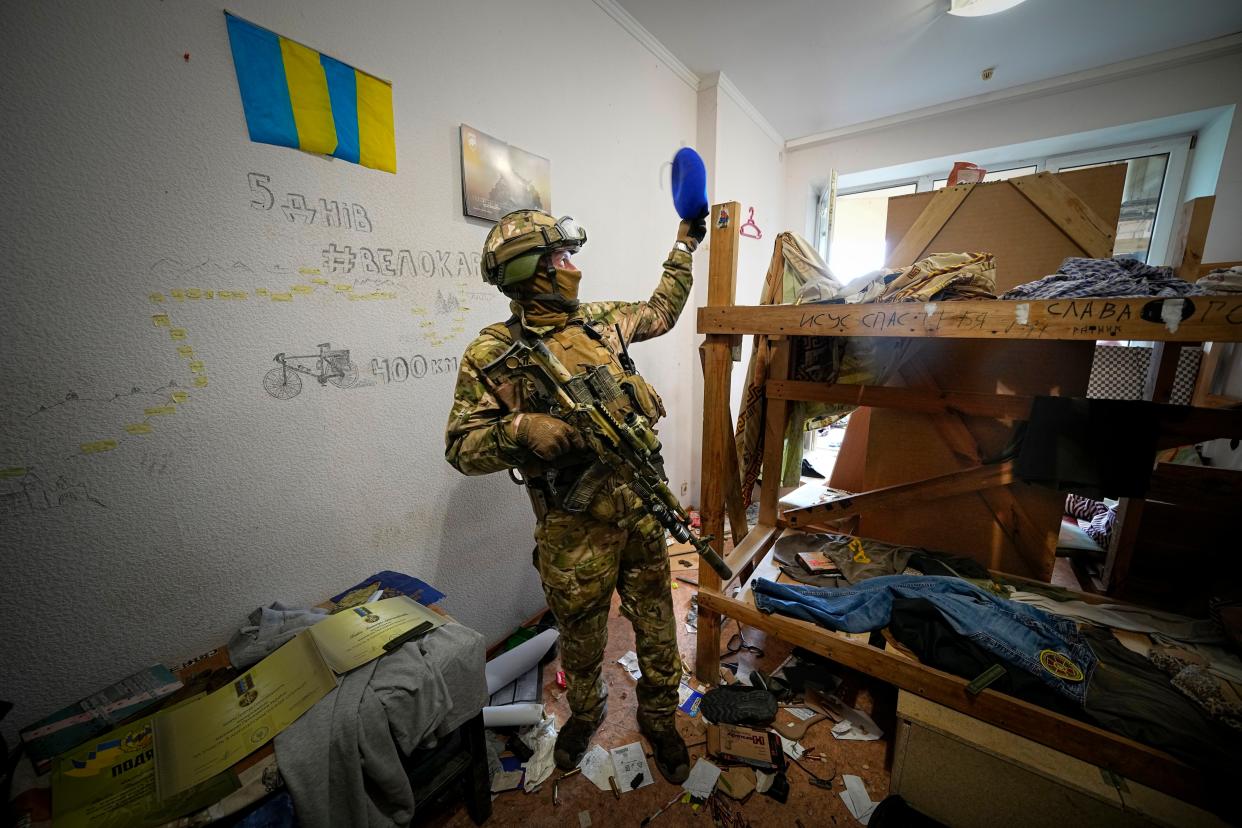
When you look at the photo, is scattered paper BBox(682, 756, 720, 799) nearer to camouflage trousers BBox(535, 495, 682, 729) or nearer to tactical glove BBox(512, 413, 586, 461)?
camouflage trousers BBox(535, 495, 682, 729)

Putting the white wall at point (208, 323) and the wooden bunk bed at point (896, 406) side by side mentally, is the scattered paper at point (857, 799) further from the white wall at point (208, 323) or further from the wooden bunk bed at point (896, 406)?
the white wall at point (208, 323)

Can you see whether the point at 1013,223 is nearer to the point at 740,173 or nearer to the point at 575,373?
the point at 740,173

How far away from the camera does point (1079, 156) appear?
359 cm

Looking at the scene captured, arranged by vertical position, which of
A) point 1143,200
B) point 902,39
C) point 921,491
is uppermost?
point 902,39

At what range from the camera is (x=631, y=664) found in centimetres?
212

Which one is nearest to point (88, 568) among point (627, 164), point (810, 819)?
point (810, 819)

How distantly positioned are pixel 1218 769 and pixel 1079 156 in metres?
4.74

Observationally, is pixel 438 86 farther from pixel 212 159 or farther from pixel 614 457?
pixel 614 457

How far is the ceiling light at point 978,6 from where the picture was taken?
2.25m

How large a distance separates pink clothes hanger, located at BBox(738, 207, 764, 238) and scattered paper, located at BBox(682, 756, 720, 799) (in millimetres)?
3625

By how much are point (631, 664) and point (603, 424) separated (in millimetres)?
1516

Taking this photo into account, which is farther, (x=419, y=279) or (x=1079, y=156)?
(x=1079, y=156)

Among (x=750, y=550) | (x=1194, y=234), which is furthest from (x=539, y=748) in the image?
(x=1194, y=234)

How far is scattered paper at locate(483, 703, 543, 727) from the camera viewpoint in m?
1.71
